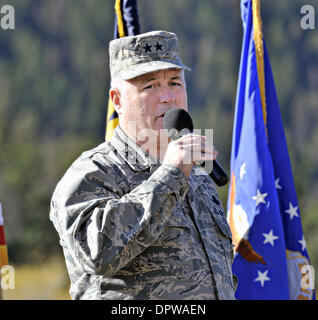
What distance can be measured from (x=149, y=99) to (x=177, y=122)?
28 centimetres

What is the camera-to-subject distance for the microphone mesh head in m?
2.94

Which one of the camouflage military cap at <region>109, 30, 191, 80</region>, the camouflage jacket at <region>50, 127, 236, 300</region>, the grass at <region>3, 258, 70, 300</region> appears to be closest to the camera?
the camouflage jacket at <region>50, 127, 236, 300</region>

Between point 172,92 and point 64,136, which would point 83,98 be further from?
point 172,92

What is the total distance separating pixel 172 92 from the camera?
3176 millimetres

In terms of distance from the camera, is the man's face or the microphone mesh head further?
the man's face

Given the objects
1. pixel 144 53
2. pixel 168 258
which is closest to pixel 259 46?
pixel 144 53

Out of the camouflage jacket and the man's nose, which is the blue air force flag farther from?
the man's nose

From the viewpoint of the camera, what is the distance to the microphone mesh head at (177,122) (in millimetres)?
2943

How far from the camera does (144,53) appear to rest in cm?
329

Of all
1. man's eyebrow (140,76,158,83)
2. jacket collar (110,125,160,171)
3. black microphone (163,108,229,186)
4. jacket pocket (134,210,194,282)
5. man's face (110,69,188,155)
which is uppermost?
man's eyebrow (140,76,158,83)

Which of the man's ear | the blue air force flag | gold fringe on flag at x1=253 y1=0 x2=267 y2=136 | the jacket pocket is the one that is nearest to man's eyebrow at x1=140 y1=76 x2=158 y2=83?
the man's ear
